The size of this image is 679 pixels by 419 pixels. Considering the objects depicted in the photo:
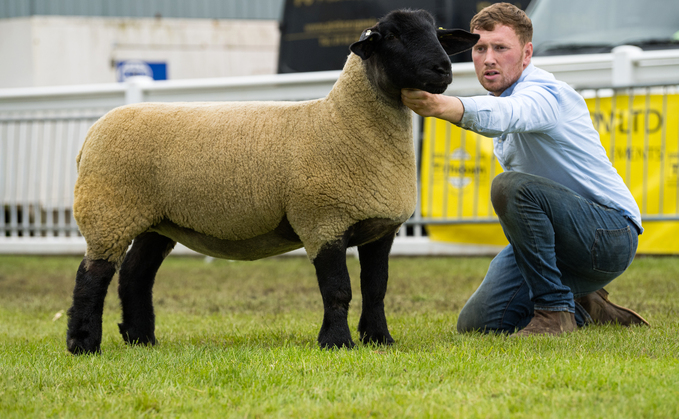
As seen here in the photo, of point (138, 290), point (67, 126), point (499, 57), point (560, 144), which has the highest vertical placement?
point (499, 57)

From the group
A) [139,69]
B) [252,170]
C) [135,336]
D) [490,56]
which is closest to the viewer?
[252,170]

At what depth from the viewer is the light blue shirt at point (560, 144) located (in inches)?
131

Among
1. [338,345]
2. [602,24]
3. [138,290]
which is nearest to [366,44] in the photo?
[338,345]

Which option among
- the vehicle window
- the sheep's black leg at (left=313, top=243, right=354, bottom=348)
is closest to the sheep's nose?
the sheep's black leg at (left=313, top=243, right=354, bottom=348)

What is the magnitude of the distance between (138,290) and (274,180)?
1.04m

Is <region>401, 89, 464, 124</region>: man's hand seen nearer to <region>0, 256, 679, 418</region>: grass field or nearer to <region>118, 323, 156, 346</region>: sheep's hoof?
<region>0, 256, 679, 418</region>: grass field

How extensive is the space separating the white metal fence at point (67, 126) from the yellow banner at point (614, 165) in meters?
0.14

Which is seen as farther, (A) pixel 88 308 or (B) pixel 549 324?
(B) pixel 549 324

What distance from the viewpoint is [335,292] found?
322 centimetres

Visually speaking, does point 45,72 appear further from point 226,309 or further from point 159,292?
point 226,309

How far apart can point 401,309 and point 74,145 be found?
204 inches

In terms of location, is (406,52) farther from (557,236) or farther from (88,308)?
(88,308)

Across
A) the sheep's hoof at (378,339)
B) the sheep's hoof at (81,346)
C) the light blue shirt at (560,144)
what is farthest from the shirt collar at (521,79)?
the sheep's hoof at (81,346)

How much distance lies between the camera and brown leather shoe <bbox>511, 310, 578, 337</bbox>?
3.51 m
